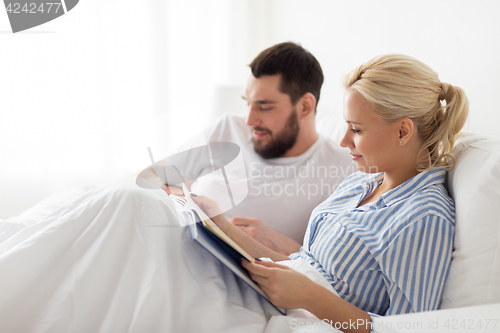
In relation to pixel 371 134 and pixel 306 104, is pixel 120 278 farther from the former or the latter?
pixel 306 104

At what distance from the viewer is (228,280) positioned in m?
0.94

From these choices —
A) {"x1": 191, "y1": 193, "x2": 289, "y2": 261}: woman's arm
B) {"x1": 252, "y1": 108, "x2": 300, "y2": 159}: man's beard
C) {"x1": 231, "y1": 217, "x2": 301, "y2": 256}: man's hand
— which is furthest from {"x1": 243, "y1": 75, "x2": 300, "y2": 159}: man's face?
{"x1": 191, "y1": 193, "x2": 289, "y2": 261}: woman's arm

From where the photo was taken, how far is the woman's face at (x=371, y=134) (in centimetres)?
97

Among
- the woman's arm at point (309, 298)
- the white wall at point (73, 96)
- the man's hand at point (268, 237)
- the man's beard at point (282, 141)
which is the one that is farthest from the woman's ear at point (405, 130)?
the white wall at point (73, 96)

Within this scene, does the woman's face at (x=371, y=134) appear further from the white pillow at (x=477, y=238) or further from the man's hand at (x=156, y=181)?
the man's hand at (x=156, y=181)

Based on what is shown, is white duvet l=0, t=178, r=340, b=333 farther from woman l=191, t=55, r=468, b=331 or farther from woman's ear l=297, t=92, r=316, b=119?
woman's ear l=297, t=92, r=316, b=119

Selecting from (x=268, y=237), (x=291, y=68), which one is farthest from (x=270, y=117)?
(x=268, y=237)

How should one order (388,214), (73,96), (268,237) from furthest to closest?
(73,96)
(268,237)
(388,214)

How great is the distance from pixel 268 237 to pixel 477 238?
2.19ft

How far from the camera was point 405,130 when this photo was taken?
0.95 meters

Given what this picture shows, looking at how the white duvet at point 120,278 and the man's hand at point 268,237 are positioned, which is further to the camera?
the man's hand at point 268,237

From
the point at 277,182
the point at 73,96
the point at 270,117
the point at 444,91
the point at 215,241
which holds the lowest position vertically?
the point at 73,96

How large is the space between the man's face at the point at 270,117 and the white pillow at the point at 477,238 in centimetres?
84

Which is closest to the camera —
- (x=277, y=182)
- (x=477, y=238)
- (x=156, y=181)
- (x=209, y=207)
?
(x=477, y=238)
